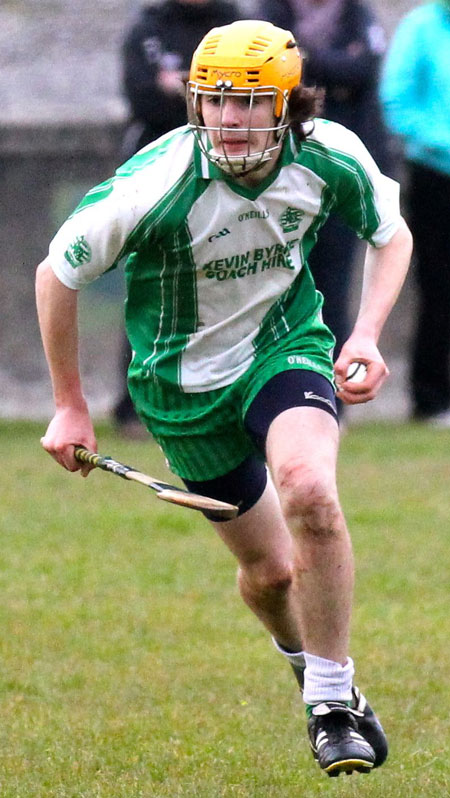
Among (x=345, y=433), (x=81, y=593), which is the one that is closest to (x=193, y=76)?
(x=81, y=593)

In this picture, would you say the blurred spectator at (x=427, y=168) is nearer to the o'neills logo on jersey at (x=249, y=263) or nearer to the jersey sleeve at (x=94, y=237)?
the o'neills logo on jersey at (x=249, y=263)

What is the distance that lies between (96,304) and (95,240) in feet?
26.4

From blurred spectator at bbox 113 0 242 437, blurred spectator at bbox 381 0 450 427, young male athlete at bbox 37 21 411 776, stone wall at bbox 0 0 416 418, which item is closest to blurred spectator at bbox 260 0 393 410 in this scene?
blurred spectator at bbox 381 0 450 427

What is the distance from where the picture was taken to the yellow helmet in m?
4.56

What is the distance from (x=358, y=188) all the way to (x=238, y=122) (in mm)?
510

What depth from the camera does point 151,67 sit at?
998 centimetres

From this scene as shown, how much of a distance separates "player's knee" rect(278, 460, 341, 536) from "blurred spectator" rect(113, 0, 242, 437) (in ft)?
18.6

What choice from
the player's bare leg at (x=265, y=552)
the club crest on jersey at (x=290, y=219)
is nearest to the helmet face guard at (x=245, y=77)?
the club crest on jersey at (x=290, y=219)

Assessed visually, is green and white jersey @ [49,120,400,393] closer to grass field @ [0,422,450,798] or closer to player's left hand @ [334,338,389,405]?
player's left hand @ [334,338,389,405]

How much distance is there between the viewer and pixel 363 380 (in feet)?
14.8

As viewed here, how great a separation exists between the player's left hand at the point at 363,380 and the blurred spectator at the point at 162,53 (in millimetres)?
5500

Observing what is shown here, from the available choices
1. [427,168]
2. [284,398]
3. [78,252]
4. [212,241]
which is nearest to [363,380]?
[284,398]

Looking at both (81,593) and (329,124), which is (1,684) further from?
(329,124)

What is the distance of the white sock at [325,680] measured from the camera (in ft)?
15.0
